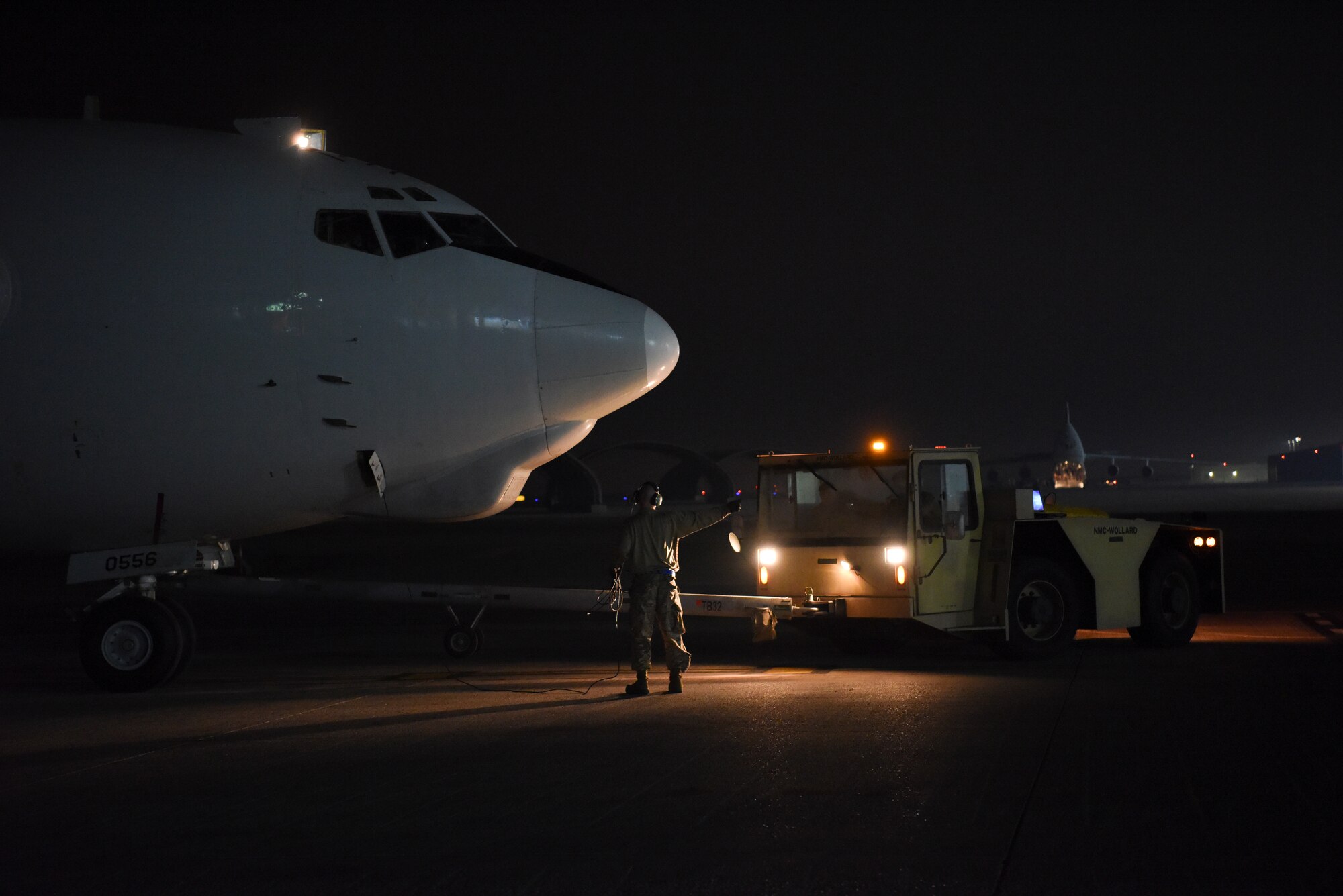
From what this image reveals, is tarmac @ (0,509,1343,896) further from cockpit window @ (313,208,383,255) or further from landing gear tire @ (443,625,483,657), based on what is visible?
cockpit window @ (313,208,383,255)

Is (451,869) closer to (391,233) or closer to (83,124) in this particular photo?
(391,233)

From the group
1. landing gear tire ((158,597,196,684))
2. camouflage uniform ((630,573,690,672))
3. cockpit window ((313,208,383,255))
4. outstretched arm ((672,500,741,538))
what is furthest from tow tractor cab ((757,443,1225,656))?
landing gear tire ((158,597,196,684))

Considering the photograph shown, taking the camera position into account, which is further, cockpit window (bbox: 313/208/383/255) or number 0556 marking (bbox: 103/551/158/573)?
number 0556 marking (bbox: 103/551/158/573)

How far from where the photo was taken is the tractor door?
11.6 m

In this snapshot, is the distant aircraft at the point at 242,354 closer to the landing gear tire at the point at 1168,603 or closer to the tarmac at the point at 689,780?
the tarmac at the point at 689,780

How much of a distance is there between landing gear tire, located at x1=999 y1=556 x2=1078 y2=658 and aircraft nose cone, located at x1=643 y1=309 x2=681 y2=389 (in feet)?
15.5

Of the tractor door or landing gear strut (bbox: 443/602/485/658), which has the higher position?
the tractor door

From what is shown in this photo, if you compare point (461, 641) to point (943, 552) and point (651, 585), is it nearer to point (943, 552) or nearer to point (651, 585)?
point (651, 585)

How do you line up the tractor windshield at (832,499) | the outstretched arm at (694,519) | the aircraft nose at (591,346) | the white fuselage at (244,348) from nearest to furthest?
the white fuselage at (244,348), the aircraft nose at (591,346), the outstretched arm at (694,519), the tractor windshield at (832,499)

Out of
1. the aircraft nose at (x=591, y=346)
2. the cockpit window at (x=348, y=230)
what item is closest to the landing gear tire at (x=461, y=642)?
the aircraft nose at (x=591, y=346)

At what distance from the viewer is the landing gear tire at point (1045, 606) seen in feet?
40.0

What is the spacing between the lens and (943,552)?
1178 cm

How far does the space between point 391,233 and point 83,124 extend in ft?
8.82

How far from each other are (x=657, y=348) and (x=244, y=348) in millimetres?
3146
